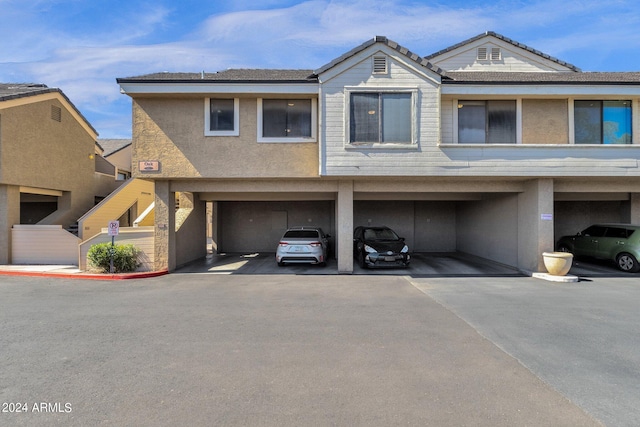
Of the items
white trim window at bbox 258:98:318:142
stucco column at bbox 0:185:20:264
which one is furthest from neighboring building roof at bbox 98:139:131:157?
white trim window at bbox 258:98:318:142

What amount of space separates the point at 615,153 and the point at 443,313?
9.04 m

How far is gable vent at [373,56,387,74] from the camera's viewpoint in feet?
34.2

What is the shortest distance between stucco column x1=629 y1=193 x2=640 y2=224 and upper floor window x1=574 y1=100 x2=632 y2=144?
408 cm

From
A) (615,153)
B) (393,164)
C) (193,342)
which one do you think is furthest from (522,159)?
(193,342)

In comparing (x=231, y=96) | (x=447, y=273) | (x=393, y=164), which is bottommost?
(x=447, y=273)

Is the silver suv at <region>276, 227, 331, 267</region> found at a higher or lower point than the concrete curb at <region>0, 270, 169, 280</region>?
higher

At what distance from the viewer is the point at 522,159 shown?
1059 cm

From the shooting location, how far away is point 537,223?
441 inches

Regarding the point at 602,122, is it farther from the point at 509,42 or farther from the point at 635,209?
the point at 509,42

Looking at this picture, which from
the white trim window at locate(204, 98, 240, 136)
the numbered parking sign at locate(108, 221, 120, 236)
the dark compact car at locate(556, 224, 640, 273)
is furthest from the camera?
the dark compact car at locate(556, 224, 640, 273)

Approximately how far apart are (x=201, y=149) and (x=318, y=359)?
28.6 ft

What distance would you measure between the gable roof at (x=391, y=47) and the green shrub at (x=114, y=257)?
894 centimetres

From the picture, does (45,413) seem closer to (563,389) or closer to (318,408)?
(318,408)

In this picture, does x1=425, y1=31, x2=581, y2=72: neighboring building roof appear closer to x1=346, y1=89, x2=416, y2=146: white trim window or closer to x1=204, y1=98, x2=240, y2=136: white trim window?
x1=346, y1=89, x2=416, y2=146: white trim window
